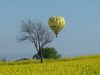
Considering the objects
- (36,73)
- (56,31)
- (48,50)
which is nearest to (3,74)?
(36,73)

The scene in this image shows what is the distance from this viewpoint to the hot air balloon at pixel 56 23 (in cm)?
5369

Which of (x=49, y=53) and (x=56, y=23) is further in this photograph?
(x=49, y=53)

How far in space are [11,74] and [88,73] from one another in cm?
542

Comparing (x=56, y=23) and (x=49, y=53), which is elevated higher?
(x=56, y=23)

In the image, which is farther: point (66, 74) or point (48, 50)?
point (48, 50)

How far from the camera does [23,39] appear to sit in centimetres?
7281

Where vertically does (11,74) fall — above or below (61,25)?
below

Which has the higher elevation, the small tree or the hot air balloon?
the hot air balloon

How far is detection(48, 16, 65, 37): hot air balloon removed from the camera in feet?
176

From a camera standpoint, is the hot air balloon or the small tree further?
the small tree

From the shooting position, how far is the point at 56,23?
5369 cm

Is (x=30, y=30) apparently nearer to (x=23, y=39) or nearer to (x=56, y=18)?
(x=23, y=39)

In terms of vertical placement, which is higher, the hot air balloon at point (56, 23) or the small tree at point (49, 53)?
the hot air balloon at point (56, 23)

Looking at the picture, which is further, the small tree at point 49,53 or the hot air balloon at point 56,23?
the small tree at point 49,53
